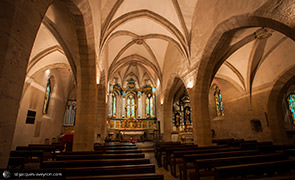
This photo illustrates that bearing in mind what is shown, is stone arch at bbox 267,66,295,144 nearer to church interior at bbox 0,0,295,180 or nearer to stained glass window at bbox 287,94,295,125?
church interior at bbox 0,0,295,180

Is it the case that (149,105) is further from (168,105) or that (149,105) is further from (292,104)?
(292,104)

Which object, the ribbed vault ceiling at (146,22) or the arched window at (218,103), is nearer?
the ribbed vault ceiling at (146,22)

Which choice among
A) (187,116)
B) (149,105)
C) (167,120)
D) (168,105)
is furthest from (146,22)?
(149,105)

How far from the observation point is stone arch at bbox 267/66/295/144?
8602mm

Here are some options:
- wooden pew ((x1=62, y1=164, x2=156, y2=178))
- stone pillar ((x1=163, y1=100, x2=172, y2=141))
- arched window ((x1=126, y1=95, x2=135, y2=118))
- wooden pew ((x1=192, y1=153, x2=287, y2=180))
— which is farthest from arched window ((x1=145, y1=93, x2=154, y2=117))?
wooden pew ((x1=62, y1=164, x2=156, y2=178))

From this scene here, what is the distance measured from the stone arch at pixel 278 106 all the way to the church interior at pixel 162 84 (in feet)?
0.21

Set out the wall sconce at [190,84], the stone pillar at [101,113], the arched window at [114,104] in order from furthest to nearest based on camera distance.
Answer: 1. the arched window at [114,104]
2. the stone pillar at [101,113]
3. the wall sconce at [190,84]

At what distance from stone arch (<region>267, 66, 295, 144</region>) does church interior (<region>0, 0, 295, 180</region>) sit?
63 mm

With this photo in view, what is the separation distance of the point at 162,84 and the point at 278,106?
29.2 feet

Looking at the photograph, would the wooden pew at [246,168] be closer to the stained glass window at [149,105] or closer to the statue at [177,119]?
the statue at [177,119]

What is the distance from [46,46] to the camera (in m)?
9.02

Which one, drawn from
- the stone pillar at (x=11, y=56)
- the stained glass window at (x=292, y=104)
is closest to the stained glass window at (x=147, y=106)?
the stained glass window at (x=292, y=104)

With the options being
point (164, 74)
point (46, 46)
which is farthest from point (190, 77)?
point (46, 46)

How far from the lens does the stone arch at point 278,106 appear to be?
339 inches
